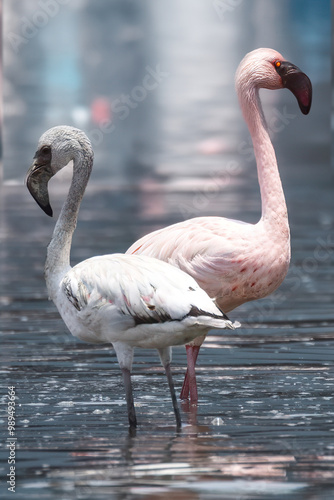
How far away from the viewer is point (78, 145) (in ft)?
20.5

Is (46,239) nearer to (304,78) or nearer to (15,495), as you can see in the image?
(304,78)

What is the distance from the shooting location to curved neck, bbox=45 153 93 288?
6.11m

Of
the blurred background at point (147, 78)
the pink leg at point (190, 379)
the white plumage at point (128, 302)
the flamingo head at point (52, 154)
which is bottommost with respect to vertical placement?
the pink leg at point (190, 379)

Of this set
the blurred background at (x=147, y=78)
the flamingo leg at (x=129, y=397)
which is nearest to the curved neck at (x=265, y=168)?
the flamingo leg at (x=129, y=397)

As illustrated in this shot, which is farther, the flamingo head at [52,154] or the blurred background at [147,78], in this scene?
the blurred background at [147,78]

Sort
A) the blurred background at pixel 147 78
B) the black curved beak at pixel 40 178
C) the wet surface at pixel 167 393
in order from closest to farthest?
the wet surface at pixel 167 393 < the black curved beak at pixel 40 178 < the blurred background at pixel 147 78

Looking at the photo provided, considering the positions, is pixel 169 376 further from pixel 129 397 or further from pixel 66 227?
pixel 66 227

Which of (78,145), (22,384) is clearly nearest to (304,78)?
(78,145)

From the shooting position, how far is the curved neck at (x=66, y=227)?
20.1 feet

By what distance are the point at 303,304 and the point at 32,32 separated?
2338 cm

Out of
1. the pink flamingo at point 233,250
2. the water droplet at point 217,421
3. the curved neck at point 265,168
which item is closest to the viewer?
the water droplet at point 217,421

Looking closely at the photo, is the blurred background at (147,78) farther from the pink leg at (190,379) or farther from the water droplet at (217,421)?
the water droplet at (217,421)

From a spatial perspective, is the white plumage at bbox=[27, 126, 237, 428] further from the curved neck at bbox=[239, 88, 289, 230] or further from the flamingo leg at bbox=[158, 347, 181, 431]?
the curved neck at bbox=[239, 88, 289, 230]

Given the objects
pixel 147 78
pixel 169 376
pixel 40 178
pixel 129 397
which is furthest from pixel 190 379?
pixel 147 78
